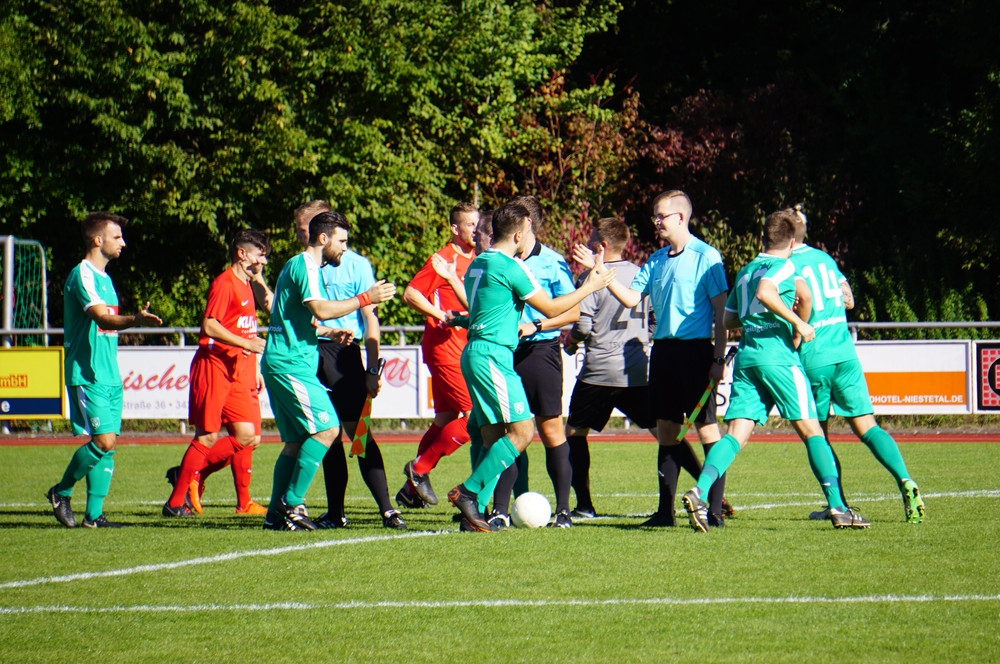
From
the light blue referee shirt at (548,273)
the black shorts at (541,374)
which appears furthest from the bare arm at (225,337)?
the light blue referee shirt at (548,273)

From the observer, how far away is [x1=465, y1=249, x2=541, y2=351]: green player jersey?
771 cm

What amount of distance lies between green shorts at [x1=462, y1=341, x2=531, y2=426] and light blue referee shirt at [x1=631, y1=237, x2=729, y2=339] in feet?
3.60

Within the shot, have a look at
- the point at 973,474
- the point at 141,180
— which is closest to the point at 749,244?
the point at 141,180

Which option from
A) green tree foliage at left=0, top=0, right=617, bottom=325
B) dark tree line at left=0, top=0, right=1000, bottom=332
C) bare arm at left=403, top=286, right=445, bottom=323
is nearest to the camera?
bare arm at left=403, top=286, right=445, bottom=323

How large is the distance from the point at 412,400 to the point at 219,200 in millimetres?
7140

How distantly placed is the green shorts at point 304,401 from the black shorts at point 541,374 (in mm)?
1346

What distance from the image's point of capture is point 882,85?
28.6 meters

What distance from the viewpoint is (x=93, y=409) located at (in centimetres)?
860

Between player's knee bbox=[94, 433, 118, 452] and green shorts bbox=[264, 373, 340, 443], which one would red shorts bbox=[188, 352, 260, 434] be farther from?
green shorts bbox=[264, 373, 340, 443]

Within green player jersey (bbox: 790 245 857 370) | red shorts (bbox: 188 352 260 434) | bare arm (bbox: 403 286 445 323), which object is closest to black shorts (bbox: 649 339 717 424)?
green player jersey (bbox: 790 245 857 370)

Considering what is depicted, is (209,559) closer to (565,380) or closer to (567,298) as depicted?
(567,298)

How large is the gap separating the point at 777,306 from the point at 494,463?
6.56ft

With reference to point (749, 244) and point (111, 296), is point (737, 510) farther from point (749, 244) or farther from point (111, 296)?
point (749, 244)

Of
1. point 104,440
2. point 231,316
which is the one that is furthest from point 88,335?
point 231,316
